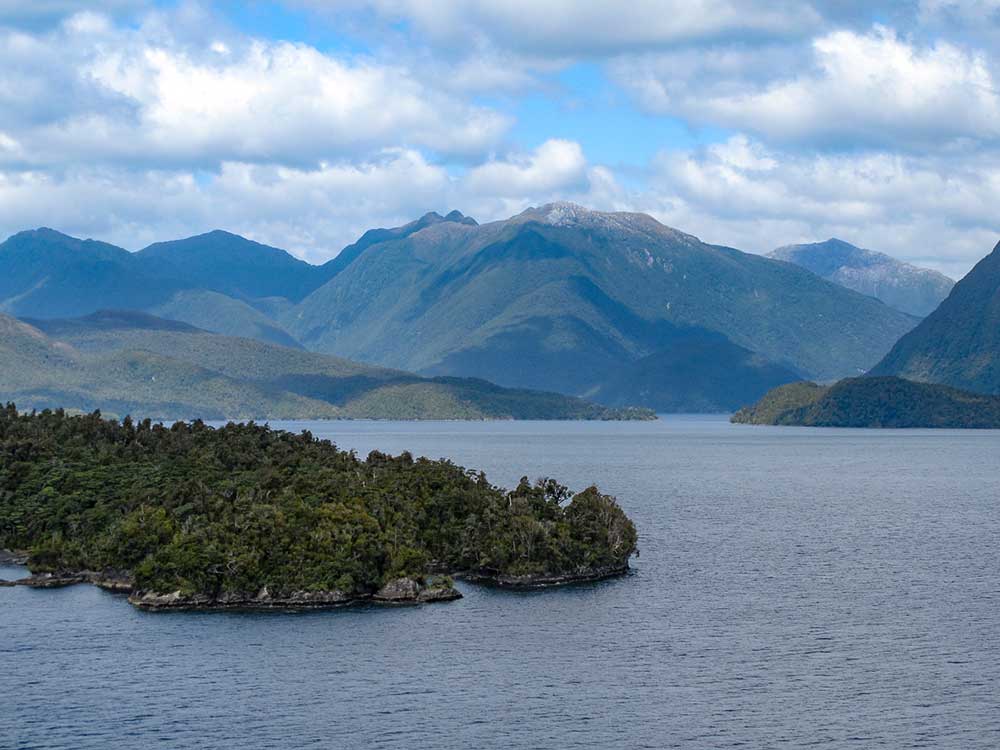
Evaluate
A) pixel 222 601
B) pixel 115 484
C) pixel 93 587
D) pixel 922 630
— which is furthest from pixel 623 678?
pixel 115 484

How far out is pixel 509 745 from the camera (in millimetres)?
100312

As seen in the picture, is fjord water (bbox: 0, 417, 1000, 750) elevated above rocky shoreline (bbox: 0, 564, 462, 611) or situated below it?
below

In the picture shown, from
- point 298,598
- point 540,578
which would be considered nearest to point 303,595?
point 298,598

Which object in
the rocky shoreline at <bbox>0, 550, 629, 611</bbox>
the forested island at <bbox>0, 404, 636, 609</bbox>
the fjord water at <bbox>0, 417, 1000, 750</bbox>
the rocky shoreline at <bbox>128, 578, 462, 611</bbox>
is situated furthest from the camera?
the forested island at <bbox>0, 404, 636, 609</bbox>

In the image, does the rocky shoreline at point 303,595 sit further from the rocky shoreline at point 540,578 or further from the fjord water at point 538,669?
the fjord water at point 538,669

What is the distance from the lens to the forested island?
496 ft

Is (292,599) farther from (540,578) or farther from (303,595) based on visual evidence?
(540,578)

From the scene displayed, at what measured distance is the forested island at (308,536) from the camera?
151250 mm

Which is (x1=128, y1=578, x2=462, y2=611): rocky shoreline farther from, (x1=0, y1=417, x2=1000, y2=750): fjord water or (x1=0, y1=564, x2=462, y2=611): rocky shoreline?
(x1=0, y1=417, x2=1000, y2=750): fjord water

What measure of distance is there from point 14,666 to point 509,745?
5109 cm

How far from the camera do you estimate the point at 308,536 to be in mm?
154000

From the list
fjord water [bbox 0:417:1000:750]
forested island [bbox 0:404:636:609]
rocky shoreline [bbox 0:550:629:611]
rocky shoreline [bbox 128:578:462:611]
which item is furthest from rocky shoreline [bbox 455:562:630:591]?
rocky shoreline [bbox 128:578:462:611]

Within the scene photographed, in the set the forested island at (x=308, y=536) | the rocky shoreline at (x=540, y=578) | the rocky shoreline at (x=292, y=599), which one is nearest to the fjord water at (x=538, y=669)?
the rocky shoreline at (x=292, y=599)

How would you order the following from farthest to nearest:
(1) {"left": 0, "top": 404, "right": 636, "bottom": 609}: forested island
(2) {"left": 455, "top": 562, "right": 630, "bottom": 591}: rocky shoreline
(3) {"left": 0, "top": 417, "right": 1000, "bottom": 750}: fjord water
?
(2) {"left": 455, "top": 562, "right": 630, "bottom": 591}: rocky shoreline → (1) {"left": 0, "top": 404, "right": 636, "bottom": 609}: forested island → (3) {"left": 0, "top": 417, "right": 1000, "bottom": 750}: fjord water
